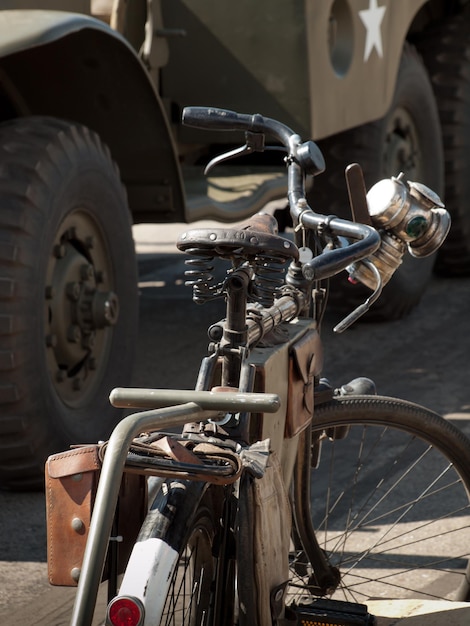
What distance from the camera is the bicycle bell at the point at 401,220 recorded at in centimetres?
236

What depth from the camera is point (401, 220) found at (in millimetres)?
2357

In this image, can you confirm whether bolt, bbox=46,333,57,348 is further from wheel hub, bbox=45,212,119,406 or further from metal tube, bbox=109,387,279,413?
metal tube, bbox=109,387,279,413

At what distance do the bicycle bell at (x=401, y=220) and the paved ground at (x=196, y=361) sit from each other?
1203 mm

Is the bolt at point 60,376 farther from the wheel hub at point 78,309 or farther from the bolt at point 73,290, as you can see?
the bolt at point 73,290

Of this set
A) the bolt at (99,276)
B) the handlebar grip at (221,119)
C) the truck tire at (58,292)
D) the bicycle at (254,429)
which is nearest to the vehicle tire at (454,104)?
the truck tire at (58,292)

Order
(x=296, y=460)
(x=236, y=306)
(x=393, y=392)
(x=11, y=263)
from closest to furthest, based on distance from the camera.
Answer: (x=236, y=306), (x=296, y=460), (x=11, y=263), (x=393, y=392)

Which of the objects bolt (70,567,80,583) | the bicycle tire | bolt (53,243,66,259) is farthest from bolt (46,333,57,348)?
bolt (70,567,80,583)

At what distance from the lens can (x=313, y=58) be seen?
4.94 metres

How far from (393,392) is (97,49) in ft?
5.53

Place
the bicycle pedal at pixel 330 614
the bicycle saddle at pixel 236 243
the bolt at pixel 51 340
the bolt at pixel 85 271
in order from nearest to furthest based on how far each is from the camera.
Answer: the bicycle saddle at pixel 236 243, the bicycle pedal at pixel 330 614, the bolt at pixel 51 340, the bolt at pixel 85 271

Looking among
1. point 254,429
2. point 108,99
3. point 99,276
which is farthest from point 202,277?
point 108,99

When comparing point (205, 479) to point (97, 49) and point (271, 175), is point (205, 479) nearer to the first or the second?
point (97, 49)

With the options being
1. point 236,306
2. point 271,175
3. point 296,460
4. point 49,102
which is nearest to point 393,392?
point 271,175

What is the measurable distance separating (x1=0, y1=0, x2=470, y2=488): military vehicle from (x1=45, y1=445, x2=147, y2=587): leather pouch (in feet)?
5.41
